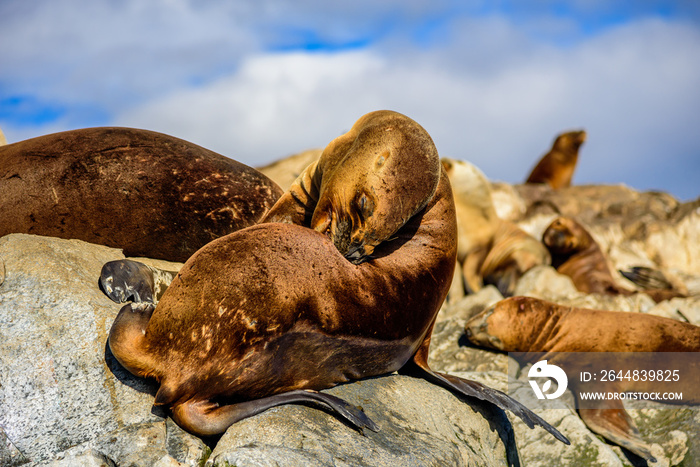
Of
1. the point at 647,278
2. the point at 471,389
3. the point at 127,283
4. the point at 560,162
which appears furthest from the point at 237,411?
the point at 560,162

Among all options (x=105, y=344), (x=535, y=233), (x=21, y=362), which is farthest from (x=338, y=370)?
(x=535, y=233)

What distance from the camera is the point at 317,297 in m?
2.97

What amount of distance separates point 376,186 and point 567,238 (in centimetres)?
827

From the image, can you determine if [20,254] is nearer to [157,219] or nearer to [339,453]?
[157,219]

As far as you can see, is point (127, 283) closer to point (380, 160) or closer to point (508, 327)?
point (380, 160)

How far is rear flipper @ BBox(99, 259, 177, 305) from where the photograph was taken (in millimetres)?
3246

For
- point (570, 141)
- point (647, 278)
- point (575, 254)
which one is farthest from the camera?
point (570, 141)

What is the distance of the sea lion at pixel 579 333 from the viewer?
5492 millimetres

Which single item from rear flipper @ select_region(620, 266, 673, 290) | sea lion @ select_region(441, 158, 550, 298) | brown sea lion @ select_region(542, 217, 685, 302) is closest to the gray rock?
sea lion @ select_region(441, 158, 550, 298)

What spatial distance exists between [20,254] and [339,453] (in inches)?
75.7

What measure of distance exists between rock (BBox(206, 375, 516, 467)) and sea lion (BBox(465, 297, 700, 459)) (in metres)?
1.71

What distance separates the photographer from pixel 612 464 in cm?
457

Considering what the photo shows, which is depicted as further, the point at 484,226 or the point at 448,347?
the point at 484,226

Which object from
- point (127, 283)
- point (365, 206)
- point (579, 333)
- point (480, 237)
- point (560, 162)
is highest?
point (365, 206)
